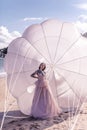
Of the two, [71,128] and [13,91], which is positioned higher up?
[13,91]

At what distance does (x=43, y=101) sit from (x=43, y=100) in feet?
0.10

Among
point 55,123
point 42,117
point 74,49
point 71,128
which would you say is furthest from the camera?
point 74,49

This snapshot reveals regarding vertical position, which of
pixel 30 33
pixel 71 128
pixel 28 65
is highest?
pixel 30 33

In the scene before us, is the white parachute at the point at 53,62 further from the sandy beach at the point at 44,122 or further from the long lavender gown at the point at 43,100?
the long lavender gown at the point at 43,100

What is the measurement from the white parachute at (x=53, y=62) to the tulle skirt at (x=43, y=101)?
0.66m

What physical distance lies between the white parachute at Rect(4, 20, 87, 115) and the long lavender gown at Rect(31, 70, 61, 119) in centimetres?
67

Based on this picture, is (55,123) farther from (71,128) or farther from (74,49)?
(74,49)

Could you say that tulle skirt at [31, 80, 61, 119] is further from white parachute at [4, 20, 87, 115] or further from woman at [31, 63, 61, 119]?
white parachute at [4, 20, 87, 115]

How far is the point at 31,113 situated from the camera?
372 inches

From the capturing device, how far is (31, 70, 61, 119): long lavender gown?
9.16 metres

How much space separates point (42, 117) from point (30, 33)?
264cm

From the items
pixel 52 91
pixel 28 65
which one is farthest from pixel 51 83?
pixel 28 65

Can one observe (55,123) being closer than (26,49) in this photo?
Yes

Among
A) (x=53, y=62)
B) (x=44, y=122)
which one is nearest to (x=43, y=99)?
(x=44, y=122)
